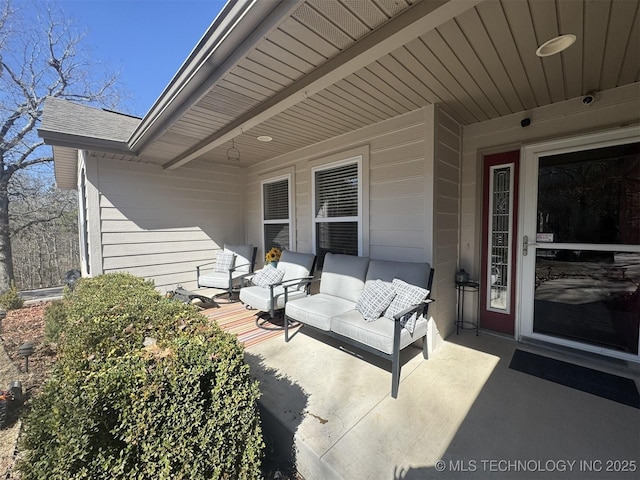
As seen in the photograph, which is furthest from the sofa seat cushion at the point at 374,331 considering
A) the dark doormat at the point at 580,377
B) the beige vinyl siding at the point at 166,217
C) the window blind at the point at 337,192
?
the beige vinyl siding at the point at 166,217

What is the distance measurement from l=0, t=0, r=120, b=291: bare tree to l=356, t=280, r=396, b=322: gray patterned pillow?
9.70m

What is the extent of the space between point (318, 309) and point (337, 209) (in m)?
1.66

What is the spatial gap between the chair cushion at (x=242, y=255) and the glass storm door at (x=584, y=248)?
4.23 m

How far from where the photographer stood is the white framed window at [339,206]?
11.7ft

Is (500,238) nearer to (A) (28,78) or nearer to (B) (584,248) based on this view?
(B) (584,248)

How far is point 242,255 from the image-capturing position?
5.17 m

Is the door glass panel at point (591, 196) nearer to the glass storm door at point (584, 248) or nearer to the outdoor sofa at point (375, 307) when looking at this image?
the glass storm door at point (584, 248)

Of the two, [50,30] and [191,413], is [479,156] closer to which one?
[191,413]

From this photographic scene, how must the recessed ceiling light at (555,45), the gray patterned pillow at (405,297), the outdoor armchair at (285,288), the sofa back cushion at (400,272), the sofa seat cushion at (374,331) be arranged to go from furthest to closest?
the outdoor armchair at (285,288)
the sofa back cushion at (400,272)
the gray patterned pillow at (405,297)
the sofa seat cushion at (374,331)
the recessed ceiling light at (555,45)

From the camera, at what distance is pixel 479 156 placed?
3.28 m

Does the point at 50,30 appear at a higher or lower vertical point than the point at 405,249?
higher

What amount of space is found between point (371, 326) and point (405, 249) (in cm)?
112

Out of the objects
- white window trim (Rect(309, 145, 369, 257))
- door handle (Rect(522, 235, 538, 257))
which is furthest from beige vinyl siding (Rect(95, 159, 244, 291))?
door handle (Rect(522, 235, 538, 257))

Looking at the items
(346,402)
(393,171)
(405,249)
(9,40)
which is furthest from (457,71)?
(9,40)
